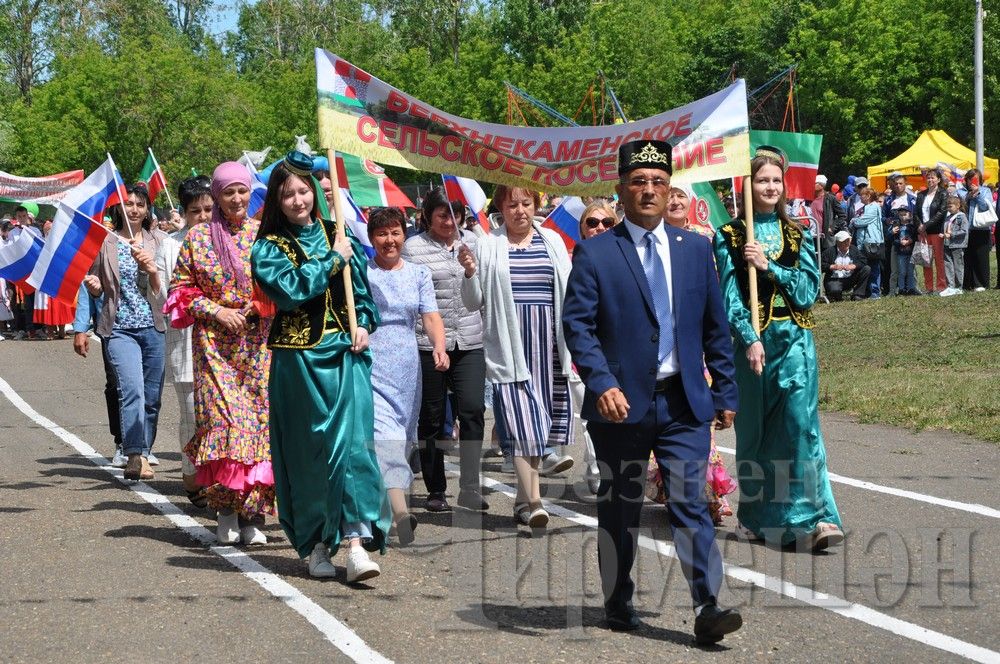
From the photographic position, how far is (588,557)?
727cm

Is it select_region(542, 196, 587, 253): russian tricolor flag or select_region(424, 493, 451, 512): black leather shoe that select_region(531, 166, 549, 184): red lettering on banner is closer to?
select_region(424, 493, 451, 512): black leather shoe

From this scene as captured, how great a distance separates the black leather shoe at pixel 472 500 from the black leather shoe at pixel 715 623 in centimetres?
343

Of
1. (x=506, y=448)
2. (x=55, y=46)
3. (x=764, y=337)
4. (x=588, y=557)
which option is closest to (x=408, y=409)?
(x=506, y=448)

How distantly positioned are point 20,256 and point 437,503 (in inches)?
146

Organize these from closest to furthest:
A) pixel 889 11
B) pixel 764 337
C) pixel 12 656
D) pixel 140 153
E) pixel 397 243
Answer: pixel 12 656
pixel 764 337
pixel 397 243
pixel 140 153
pixel 889 11

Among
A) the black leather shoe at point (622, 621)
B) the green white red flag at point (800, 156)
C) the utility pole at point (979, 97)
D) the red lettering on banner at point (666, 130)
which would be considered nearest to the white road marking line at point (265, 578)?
the black leather shoe at point (622, 621)

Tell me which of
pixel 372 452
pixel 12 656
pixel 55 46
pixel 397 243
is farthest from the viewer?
pixel 55 46

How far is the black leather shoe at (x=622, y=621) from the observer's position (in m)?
5.87

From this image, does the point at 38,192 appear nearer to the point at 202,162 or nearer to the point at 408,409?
the point at 408,409

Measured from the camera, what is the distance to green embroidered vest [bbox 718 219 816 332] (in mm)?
7543

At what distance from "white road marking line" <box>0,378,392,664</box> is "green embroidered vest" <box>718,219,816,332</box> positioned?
8.93ft

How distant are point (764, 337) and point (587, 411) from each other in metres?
2.05

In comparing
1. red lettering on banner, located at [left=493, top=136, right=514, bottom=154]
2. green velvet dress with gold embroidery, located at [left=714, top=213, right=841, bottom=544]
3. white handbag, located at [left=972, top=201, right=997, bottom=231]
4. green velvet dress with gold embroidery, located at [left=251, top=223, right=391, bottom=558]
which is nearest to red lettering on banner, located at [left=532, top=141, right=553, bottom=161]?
red lettering on banner, located at [left=493, top=136, right=514, bottom=154]

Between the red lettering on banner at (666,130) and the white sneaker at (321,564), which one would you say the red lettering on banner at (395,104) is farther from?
the white sneaker at (321,564)
